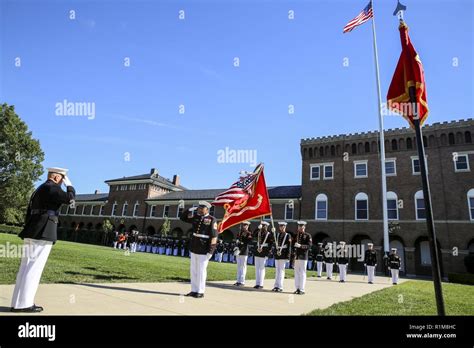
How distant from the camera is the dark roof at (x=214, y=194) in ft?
126

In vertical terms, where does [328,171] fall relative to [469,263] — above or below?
above

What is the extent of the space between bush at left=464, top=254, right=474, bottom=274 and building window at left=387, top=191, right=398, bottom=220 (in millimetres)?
6431

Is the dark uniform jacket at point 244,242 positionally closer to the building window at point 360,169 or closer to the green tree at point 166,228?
the building window at point 360,169

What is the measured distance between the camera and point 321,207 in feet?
112

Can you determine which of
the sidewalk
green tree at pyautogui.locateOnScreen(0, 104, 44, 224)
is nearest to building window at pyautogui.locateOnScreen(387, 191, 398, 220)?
the sidewalk

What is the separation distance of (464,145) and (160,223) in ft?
125

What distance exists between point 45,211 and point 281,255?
23.4ft

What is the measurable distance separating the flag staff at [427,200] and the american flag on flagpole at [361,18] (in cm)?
1719

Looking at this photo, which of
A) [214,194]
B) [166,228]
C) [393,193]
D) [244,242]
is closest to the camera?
[244,242]

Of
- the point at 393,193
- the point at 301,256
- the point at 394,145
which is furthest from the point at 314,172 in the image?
the point at 301,256

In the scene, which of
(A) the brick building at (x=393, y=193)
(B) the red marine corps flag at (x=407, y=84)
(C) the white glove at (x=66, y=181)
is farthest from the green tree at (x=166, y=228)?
(B) the red marine corps flag at (x=407, y=84)

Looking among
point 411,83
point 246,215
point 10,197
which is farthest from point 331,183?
point 10,197

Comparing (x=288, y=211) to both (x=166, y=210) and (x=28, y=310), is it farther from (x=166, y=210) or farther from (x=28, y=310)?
(x=28, y=310)

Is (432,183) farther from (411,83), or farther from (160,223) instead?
(160,223)
